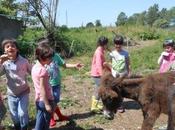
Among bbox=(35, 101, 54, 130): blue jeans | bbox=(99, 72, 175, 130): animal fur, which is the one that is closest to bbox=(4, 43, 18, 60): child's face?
bbox=(35, 101, 54, 130): blue jeans

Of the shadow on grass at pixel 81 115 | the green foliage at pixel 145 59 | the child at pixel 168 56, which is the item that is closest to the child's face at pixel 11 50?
the shadow on grass at pixel 81 115

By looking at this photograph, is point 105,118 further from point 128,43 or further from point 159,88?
point 128,43

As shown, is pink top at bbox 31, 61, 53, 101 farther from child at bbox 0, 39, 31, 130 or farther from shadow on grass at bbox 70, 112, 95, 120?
shadow on grass at bbox 70, 112, 95, 120

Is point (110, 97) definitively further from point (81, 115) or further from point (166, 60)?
point (166, 60)

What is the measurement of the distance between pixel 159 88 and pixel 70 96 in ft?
14.6

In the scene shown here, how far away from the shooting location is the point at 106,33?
86.1ft

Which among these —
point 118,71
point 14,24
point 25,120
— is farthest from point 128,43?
point 25,120

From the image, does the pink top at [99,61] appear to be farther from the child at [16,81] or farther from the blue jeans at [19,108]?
the blue jeans at [19,108]

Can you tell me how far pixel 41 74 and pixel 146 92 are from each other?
5.37ft

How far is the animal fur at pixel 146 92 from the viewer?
21.5 ft

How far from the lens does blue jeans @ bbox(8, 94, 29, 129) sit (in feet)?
23.5

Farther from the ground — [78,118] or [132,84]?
[132,84]

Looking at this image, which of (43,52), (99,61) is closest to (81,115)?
(99,61)

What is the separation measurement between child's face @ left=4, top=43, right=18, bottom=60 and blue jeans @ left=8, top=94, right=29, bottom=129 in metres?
0.69
